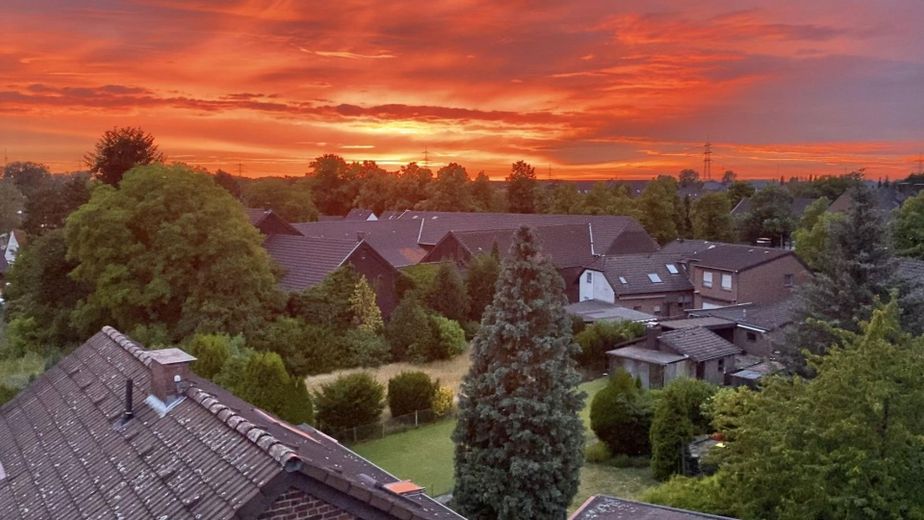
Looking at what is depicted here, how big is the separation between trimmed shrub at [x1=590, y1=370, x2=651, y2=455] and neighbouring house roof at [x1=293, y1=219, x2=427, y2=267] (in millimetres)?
32378

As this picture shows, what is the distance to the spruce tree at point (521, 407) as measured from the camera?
16438mm

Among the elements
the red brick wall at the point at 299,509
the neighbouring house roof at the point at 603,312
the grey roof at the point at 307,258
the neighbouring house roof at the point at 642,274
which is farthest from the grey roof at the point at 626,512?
the neighbouring house roof at the point at 642,274

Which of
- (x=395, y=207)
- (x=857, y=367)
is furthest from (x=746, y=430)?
(x=395, y=207)

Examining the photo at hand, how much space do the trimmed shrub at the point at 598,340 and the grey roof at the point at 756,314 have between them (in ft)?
20.4

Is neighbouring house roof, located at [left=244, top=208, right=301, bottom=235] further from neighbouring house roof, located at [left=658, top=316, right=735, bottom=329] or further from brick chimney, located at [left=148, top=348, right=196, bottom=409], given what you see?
brick chimney, located at [left=148, top=348, right=196, bottom=409]

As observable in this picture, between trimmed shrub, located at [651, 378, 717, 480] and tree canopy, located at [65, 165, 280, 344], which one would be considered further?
tree canopy, located at [65, 165, 280, 344]

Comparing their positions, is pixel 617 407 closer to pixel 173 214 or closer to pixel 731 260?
pixel 173 214

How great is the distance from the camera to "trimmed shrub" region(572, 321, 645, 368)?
33.1 meters

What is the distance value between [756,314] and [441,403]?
63.6 feet

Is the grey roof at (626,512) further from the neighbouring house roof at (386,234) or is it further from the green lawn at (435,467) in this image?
the neighbouring house roof at (386,234)

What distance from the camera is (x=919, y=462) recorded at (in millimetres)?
12297

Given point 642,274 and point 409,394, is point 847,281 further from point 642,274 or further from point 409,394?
point 642,274

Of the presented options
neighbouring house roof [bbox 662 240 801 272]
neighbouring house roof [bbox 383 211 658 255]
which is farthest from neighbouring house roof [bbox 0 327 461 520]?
neighbouring house roof [bbox 383 211 658 255]

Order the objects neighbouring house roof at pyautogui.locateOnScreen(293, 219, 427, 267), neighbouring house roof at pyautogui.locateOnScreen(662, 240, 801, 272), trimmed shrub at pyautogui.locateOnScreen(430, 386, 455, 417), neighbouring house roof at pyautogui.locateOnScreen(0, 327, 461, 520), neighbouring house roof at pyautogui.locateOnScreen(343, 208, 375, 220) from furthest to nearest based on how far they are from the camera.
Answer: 1. neighbouring house roof at pyautogui.locateOnScreen(343, 208, 375, 220)
2. neighbouring house roof at pyautogui.locateOnScreen(293, 219, 427, 267)
3. neighbouring house roof at pyautogui.locateOnScreen(662, 240, 801, 272)
4. trimmed shrub at pyautogui.locateOnScreen(430, 386, 455, 417)
5. neighbouring house roof at pyautogui.locateOnScreen(0, 327, 461, 520)
